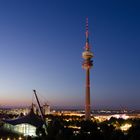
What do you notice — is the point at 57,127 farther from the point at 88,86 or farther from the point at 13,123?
the point at 88,86

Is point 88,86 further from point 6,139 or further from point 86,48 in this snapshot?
point 6,139

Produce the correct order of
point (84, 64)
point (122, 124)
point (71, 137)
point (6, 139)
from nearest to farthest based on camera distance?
1. point (71, 137)
2. point (6, 139)
3. point (122, 124)
4. point (84, 64)

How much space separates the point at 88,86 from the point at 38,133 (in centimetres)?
4565

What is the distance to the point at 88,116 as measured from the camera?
112000mm

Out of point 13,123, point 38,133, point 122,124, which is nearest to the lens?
point 38,133

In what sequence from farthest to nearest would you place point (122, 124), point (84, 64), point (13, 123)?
point (84, 64)
point (122, 124)
point (13, 123)

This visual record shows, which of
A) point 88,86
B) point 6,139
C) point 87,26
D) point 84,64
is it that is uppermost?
point 87,26

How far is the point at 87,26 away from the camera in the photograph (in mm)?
116562

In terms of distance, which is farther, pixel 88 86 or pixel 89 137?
pixel 88 86

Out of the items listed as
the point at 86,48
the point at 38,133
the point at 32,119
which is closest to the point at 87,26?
the point at 86,48

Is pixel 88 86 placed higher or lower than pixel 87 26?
lower

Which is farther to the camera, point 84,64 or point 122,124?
point 84,64

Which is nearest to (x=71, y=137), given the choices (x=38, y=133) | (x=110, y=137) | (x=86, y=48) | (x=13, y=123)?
(x=110, y=137)

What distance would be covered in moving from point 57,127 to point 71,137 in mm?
15369
